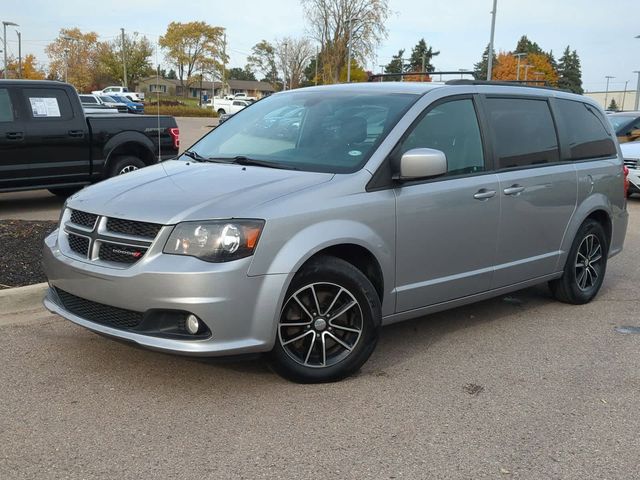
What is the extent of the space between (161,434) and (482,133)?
10.1ft

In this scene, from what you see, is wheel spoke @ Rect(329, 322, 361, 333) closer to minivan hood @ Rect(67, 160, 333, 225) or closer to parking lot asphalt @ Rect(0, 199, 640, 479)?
parking lot asphalt @ Rect(0, 199, 640, 479)

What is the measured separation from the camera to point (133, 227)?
12.4 ft

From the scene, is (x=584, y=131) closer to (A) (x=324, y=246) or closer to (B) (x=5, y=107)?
(A) (x=324, y=246)

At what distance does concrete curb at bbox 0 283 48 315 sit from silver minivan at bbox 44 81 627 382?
1.15 metres

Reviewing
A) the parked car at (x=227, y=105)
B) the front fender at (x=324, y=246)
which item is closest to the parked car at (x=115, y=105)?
the parked car at (x=227, y=105)

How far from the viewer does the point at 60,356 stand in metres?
4.48

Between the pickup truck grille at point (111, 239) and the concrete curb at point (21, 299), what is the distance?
150cm

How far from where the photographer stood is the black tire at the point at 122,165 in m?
10.7

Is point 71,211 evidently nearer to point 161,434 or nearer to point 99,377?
point 99,377

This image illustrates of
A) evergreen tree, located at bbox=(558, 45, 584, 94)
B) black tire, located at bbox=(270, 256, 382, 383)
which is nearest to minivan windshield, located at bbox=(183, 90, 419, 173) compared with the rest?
black tire, located at bbox=(270, 256, 382, 383)

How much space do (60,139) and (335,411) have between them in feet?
25.2

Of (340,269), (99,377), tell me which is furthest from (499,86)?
(99,377)

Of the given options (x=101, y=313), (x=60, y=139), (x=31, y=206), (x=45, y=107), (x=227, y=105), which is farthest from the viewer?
(x=227, y=105)

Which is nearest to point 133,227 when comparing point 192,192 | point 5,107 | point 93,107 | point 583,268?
point 192,192
